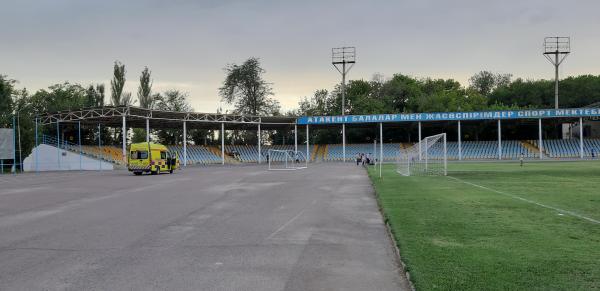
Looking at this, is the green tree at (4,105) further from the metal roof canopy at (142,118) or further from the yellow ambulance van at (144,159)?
the yellow ambulance van at (144,159)

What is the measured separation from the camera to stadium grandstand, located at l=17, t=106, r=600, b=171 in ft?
163

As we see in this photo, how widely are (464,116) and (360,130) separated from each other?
20320 mm

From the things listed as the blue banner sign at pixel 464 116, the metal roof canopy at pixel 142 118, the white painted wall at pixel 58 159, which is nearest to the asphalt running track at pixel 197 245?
the metal roof canopy at pixel 142 118

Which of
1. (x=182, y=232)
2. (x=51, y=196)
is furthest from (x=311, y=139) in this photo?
(x=182, y=232)

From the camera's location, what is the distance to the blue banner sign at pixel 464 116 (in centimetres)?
5856

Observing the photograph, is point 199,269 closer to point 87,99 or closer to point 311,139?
point 87,99

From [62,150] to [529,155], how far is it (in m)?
54.5

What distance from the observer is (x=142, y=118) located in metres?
49.5

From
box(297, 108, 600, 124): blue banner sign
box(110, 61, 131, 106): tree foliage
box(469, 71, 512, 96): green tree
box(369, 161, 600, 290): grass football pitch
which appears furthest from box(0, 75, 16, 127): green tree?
box(469, 71, 512, 96): green tree

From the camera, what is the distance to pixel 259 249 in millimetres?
8648

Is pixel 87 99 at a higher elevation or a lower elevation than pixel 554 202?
higher

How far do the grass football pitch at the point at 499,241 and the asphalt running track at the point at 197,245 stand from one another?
515 mm

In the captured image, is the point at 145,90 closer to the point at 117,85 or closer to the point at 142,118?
the point at 117,85

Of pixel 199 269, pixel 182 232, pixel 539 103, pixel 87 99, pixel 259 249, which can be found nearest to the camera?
pixel 199 269
